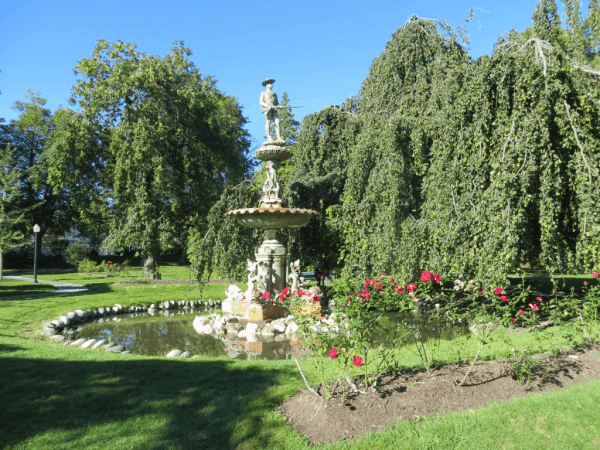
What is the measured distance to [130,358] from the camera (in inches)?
205

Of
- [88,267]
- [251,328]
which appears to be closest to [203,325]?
[251,328]

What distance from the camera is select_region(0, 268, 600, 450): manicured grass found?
2854 mm

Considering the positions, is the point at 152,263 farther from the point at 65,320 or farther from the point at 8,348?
the point at 8,348

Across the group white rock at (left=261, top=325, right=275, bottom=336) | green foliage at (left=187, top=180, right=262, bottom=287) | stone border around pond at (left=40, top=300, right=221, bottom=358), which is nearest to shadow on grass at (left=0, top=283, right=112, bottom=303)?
stone border around pond at (left=40, top=300, right=221, bottom=358)

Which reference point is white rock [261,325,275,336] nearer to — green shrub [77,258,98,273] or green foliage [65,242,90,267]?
green shrub [77,258,98,273]

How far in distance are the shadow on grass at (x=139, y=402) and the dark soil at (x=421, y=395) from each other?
407 mm

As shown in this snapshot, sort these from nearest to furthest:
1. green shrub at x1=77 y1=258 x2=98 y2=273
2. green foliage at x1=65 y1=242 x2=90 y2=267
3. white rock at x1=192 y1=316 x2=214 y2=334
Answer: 1. white rock at x1=192 y1=316 x2=214 y2=334
2. green shrub at x1=77 y1=258 x2=98 y2=273
3. green foliage at x1=65 y1=242 x2=90 y2=267

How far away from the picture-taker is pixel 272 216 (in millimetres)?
7973

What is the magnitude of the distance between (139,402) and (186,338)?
3704 millimetres

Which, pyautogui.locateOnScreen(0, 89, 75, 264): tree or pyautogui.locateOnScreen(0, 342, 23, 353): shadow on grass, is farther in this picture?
pyautogui.locateOnScreen(0, 89, 75, 264): tree

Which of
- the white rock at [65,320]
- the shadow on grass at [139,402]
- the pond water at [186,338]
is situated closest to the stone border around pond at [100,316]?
the white rock at [65,320]

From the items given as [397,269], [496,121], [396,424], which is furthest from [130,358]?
[496,121]

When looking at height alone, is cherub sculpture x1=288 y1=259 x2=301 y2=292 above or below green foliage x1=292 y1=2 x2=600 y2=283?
below

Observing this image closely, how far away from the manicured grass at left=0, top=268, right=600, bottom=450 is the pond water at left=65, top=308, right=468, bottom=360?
3.97 feet
